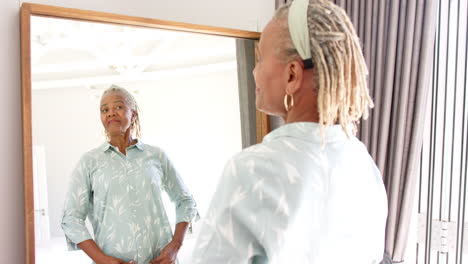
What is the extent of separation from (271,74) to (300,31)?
0.09 meters

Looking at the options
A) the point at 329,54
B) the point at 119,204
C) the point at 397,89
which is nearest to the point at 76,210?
the point at 119,204

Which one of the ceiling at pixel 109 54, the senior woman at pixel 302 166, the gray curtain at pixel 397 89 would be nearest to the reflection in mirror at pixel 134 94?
the ceiling at pixel 109 54

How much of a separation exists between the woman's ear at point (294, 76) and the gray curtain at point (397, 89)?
1.15 meters

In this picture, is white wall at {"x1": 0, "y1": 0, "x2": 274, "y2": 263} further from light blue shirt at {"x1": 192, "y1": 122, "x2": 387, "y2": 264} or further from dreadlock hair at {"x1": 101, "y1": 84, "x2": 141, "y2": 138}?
light blue shirt at {"x1": 192, "y1": 122, "x2": 387, "y2": 264}

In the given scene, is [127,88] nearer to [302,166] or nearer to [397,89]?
[302,166]

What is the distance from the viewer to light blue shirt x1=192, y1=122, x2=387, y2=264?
2.07 feet

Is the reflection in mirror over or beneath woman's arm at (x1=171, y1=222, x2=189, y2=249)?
over

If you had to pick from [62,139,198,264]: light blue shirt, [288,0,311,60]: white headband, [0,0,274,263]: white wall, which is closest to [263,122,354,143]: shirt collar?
[288,0,311,60]: white headband

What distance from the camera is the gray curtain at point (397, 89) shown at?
5.47ft

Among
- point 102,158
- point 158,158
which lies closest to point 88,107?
point 102,158

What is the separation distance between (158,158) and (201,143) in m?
0.22


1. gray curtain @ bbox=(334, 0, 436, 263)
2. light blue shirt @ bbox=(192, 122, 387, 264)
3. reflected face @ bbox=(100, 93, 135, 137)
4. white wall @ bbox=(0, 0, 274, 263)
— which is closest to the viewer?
light blue shirt @ bbox=(192, 122, 387, 264)

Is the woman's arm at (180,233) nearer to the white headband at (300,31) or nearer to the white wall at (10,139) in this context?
the white wall at (10,139)

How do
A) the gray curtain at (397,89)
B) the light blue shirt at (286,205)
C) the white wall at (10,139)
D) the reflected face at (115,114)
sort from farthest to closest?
the gray curtain at (397,89) < the reflected face at (115,114) < the white wall at (10,139) < the light blue shirt at (286,205)
